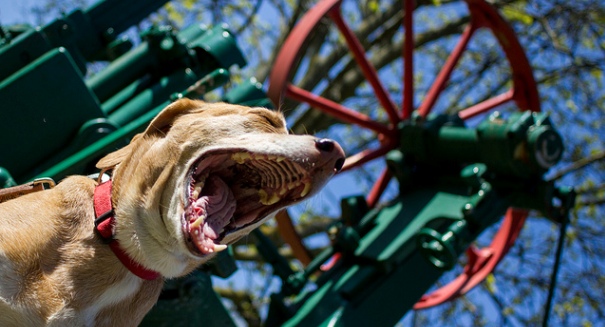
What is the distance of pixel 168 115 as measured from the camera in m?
2.68

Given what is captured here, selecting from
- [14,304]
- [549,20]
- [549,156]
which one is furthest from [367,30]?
[14,304]

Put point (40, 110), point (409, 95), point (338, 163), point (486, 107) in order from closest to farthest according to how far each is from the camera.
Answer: point (338, 163)
point (40, 110)
point (409, 95)
point (486, 107)

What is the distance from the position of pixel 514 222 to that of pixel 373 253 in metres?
1.17

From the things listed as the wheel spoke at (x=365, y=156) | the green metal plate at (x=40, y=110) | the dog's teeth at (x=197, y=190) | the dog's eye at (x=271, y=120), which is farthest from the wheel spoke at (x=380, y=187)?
the dog's teeth at (x=197, y=190)

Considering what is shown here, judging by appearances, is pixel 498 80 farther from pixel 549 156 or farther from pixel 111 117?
pixel 111 117

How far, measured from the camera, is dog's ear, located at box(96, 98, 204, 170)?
264 centimetres

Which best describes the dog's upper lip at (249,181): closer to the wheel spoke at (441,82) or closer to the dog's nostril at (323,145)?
the dog's nostril at (323,145)

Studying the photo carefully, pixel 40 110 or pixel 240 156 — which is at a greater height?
pixel 40 110

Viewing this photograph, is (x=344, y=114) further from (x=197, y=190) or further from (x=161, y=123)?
(x=197, y=190)

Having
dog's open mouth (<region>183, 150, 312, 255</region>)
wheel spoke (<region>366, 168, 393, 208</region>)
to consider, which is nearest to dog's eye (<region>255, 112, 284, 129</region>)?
dog's open mouth (<region>183, 150, 312, 255</region>)

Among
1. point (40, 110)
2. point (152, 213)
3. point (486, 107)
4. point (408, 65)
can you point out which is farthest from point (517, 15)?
point (152, 213)

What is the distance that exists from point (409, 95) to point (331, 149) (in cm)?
195

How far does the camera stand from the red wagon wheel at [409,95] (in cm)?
417

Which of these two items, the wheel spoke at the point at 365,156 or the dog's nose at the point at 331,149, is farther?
the wheel spoke at the point at 365,156
